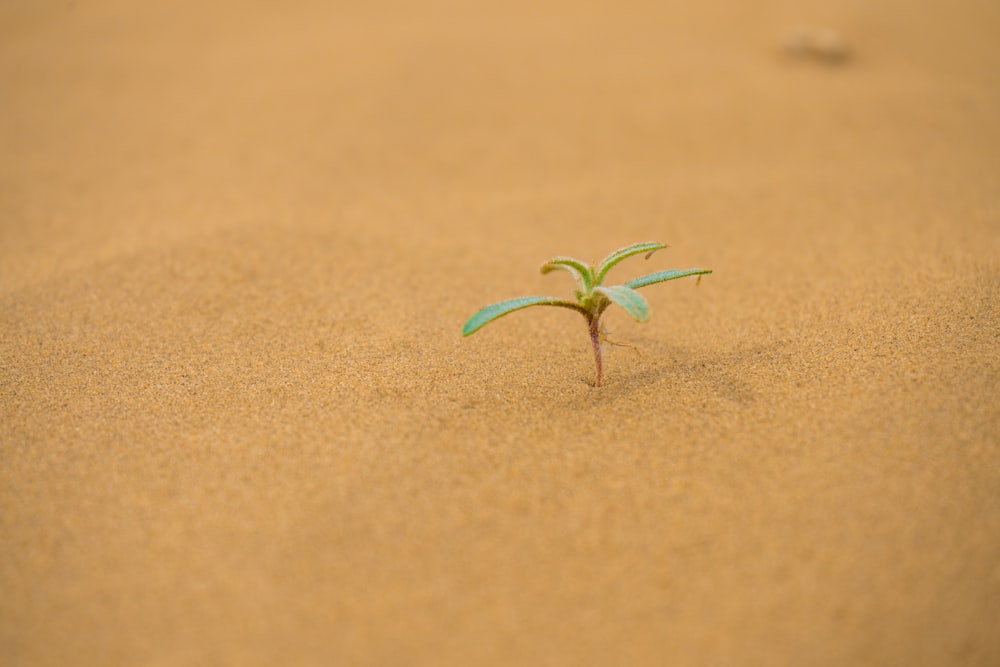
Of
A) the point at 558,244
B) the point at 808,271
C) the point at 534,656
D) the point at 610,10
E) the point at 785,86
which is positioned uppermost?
the point at 610,10

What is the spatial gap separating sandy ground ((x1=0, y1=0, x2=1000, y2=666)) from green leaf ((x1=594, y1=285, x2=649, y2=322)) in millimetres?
246

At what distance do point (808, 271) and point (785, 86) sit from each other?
4.90 ft

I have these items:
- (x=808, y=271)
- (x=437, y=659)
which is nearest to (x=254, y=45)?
(x=808, y=271)

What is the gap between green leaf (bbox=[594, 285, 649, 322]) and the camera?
4.27ft

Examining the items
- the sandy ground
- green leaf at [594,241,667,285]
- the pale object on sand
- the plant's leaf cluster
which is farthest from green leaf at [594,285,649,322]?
the pale object on sand

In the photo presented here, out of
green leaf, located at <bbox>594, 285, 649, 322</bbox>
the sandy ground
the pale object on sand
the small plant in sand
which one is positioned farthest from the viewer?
the pale object on sand

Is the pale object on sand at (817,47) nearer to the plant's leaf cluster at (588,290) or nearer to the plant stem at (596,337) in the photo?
the plant's leaf cluster at (588,290)

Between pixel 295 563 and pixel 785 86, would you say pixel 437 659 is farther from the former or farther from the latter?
pixel 785 86

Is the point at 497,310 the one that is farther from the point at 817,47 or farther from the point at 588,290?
the point at 817,47

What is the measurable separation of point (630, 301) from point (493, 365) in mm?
426

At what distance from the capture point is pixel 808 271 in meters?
2.01

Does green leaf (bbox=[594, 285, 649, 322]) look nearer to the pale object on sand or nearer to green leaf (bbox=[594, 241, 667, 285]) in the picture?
green leaf (bbox=[594, 241, 667, 285])

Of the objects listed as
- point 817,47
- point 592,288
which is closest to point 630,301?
point 592,288

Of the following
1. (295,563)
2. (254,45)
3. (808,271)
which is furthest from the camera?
(254,45)
